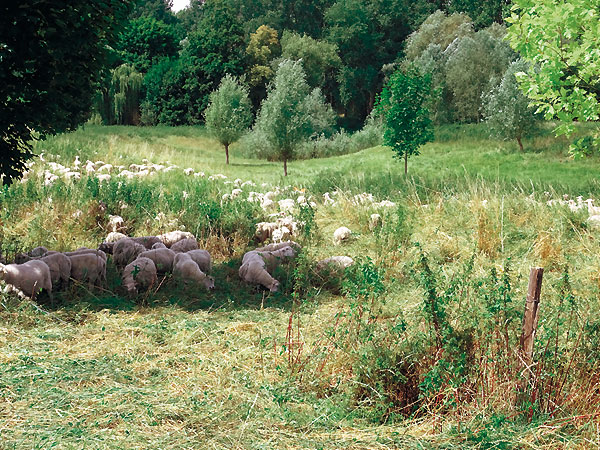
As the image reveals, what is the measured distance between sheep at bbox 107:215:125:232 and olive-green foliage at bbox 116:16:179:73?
42.4 meters

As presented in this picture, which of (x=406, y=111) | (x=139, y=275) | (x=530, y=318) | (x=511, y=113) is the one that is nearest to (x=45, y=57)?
(x=139, y=275)

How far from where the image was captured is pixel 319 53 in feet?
163

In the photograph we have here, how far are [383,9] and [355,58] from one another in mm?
5644

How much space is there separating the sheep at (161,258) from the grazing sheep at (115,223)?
2.34 meters

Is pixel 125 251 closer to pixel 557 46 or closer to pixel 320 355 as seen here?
pixel 320 355

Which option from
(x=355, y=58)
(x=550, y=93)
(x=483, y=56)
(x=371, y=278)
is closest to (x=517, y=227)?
(x=550, y=93)

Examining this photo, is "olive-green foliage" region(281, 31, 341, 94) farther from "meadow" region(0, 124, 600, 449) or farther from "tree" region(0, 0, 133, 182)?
"tree" region(0, 0, 133, 182)

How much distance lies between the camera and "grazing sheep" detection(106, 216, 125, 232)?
9.15 metres

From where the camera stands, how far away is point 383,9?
54.1m

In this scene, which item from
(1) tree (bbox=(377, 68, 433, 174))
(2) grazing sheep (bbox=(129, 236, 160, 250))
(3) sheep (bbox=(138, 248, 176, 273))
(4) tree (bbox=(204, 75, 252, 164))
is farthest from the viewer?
(4) tree (bbox=(204, 75, 252, 164))

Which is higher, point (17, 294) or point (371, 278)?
point (371, 278)

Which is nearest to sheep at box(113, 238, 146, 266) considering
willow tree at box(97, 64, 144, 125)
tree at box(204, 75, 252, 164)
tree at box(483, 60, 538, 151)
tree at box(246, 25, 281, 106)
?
tree at box(204, 75, 252, 164)

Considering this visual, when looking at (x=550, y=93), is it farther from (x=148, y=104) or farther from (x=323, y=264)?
(x=148, y=104)

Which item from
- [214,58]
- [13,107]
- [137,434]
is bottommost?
[137,434]
